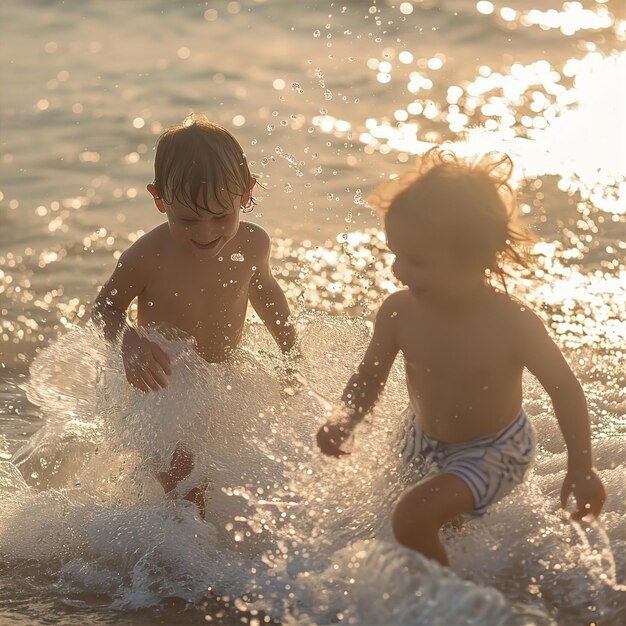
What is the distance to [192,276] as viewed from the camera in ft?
13.9

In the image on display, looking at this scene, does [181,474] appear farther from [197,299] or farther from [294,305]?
[294,305]

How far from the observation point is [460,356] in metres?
3.32

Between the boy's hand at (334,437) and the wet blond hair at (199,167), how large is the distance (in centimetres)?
94

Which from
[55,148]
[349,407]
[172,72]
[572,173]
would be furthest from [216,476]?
[172,72]

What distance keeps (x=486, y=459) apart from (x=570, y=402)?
0.28 metres

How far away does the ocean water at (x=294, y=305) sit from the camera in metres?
3.39

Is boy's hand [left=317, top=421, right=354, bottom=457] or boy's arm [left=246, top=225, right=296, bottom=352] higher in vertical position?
boy's arm [left=246, top=225, right=296, bottom=352]

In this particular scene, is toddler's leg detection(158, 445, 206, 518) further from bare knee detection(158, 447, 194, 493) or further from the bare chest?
the bare chest

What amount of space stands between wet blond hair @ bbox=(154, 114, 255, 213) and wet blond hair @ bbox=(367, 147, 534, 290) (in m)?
0.79

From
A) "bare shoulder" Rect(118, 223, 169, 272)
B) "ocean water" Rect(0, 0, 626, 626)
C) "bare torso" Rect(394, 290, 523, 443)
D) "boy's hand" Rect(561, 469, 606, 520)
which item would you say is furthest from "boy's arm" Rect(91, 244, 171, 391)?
"boy's hand" Rect(561, 469, 606, 520)

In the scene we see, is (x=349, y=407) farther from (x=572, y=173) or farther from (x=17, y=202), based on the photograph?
(x=17, y=202)

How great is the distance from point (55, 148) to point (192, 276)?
15.9 ft

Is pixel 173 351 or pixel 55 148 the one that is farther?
pixel 55 148

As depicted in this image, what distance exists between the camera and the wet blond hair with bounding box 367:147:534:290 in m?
3.17
